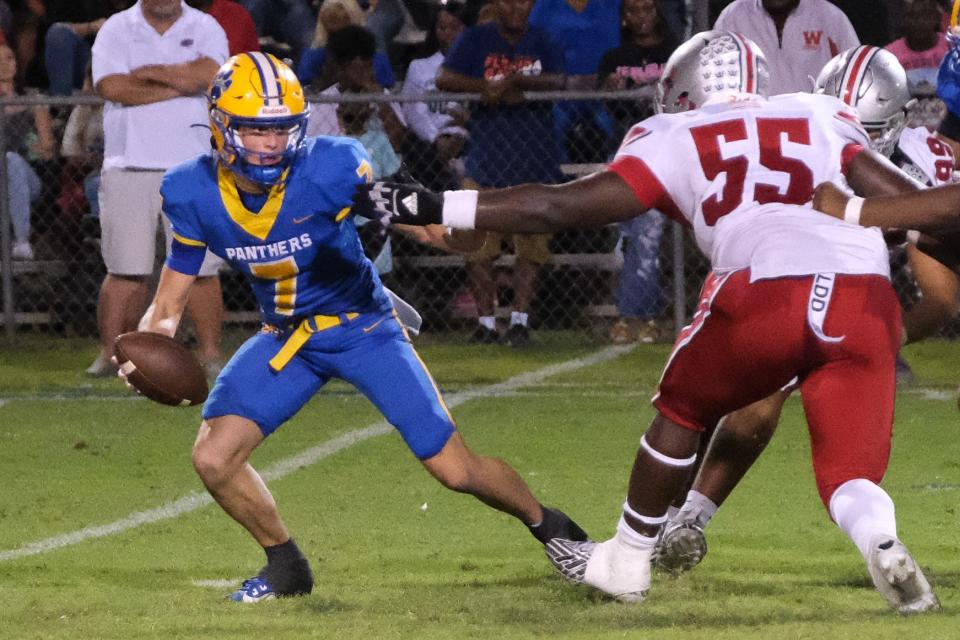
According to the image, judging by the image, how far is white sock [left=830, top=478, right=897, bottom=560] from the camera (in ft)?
15.0

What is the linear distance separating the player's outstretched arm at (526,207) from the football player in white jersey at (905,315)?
1.13 metres

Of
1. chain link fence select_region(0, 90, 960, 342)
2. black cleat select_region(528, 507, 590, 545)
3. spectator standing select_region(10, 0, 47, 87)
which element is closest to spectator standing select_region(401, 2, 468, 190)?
chain link fence select_region(0, 90, 960, 342)

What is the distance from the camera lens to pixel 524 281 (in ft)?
35.1

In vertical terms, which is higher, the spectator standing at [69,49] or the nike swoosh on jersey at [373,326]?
the nike swoosh on jersey at [373,326]

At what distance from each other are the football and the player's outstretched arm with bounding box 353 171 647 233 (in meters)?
0.95

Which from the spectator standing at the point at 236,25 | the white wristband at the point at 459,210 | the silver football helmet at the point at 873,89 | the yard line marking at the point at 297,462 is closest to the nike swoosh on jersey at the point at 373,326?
the white wristband at the point at 459,210

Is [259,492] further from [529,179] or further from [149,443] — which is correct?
[529,179]

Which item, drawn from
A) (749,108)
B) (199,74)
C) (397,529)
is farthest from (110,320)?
(749,108)

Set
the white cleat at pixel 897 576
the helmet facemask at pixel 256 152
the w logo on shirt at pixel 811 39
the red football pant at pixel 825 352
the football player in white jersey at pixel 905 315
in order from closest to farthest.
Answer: the white cleat at pixel 897 576
the red football pant at pixel 825 352
the helmet facemask at pixel 256 152
the football player in white jersey at pixel 905 315
the w logo on shirt at pixel 811 39

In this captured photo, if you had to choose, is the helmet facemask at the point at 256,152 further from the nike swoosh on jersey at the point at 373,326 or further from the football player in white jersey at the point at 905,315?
the football player in white jersey at the point at 905,315

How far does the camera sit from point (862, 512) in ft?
15.1

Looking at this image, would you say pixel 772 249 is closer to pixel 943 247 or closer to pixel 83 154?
pixel 943 247

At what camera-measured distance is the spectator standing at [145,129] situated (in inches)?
373

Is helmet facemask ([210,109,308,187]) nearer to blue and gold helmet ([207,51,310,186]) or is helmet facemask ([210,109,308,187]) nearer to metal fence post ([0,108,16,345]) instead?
blue and gold helmet ([207,51,310,186])
